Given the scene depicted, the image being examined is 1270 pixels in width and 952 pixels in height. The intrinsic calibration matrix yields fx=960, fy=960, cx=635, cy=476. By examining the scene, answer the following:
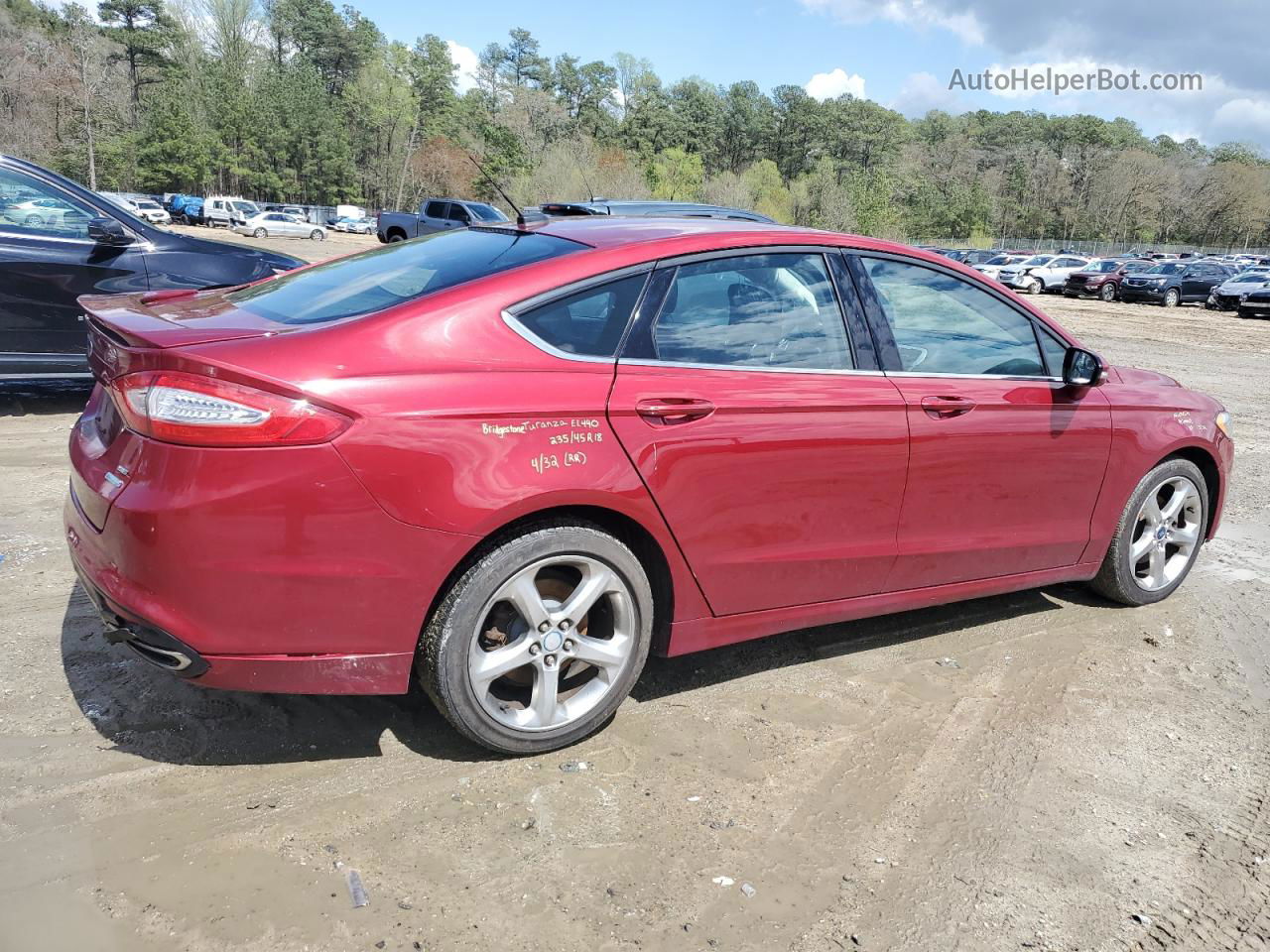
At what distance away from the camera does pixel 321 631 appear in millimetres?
2533

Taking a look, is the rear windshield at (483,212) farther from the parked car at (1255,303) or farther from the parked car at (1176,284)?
the parked car at (1176,284)

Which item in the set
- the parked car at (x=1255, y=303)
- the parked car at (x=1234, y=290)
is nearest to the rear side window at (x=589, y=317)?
the parked car at (x=1255, y=303)

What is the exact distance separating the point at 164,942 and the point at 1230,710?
11.7 feet

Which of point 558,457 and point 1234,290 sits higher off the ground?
point 1234,290

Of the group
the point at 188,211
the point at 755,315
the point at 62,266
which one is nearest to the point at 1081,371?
the point at 755,315

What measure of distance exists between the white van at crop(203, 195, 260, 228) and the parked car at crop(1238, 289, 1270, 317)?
48095 millimetres

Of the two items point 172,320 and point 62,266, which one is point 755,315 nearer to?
point 172,320

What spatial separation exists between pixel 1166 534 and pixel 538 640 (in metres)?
3.24

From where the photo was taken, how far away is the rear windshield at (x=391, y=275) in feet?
9.48

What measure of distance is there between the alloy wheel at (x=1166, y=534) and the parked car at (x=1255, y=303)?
90.9 feet

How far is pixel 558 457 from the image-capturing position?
8.85ft

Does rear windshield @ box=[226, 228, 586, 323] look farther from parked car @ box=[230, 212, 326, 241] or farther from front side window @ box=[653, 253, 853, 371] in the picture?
parked car @ box=[230, 212, 326, 241]

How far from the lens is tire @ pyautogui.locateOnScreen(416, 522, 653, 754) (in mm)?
2678

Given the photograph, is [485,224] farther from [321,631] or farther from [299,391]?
[321,631]
